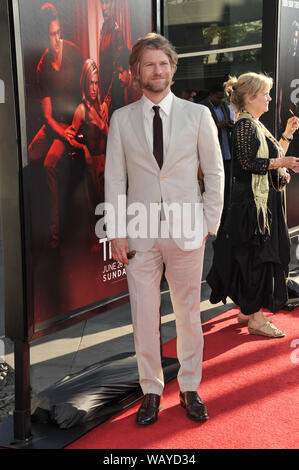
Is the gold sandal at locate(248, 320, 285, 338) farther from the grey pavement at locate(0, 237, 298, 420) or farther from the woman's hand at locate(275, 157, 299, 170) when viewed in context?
the woman's hand at locate(275, 157, 299, 170)

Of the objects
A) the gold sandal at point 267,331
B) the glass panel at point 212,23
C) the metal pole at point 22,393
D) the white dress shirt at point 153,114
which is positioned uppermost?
the glass panel at point 212,23

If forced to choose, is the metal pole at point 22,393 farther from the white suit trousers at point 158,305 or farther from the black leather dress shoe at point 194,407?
the black leather dress shoe at point 194,407

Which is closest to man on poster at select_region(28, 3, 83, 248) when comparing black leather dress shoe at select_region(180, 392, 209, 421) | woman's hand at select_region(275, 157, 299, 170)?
black leather dress shoe at select_region(180, 392, 209, 421)

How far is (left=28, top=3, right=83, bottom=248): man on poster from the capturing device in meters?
2.66

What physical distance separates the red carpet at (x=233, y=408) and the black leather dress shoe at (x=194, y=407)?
0.04 meters

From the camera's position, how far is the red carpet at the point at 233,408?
2.80 meters

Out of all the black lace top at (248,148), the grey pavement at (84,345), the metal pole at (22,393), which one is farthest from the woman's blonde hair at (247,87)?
the metal pole at (22,393)

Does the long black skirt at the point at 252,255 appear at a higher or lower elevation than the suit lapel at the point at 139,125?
lower

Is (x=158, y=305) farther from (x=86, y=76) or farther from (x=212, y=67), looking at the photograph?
(x=212, y=67)

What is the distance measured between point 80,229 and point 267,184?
1747 millimetres

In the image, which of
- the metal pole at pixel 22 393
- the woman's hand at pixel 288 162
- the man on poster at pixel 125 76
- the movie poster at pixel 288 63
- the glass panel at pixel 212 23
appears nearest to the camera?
the metal pole at pixel 22 393

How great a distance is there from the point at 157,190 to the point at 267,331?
1.95m

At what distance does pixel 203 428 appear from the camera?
2.92 metres

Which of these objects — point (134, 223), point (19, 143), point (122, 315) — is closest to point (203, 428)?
point (134, 223)
